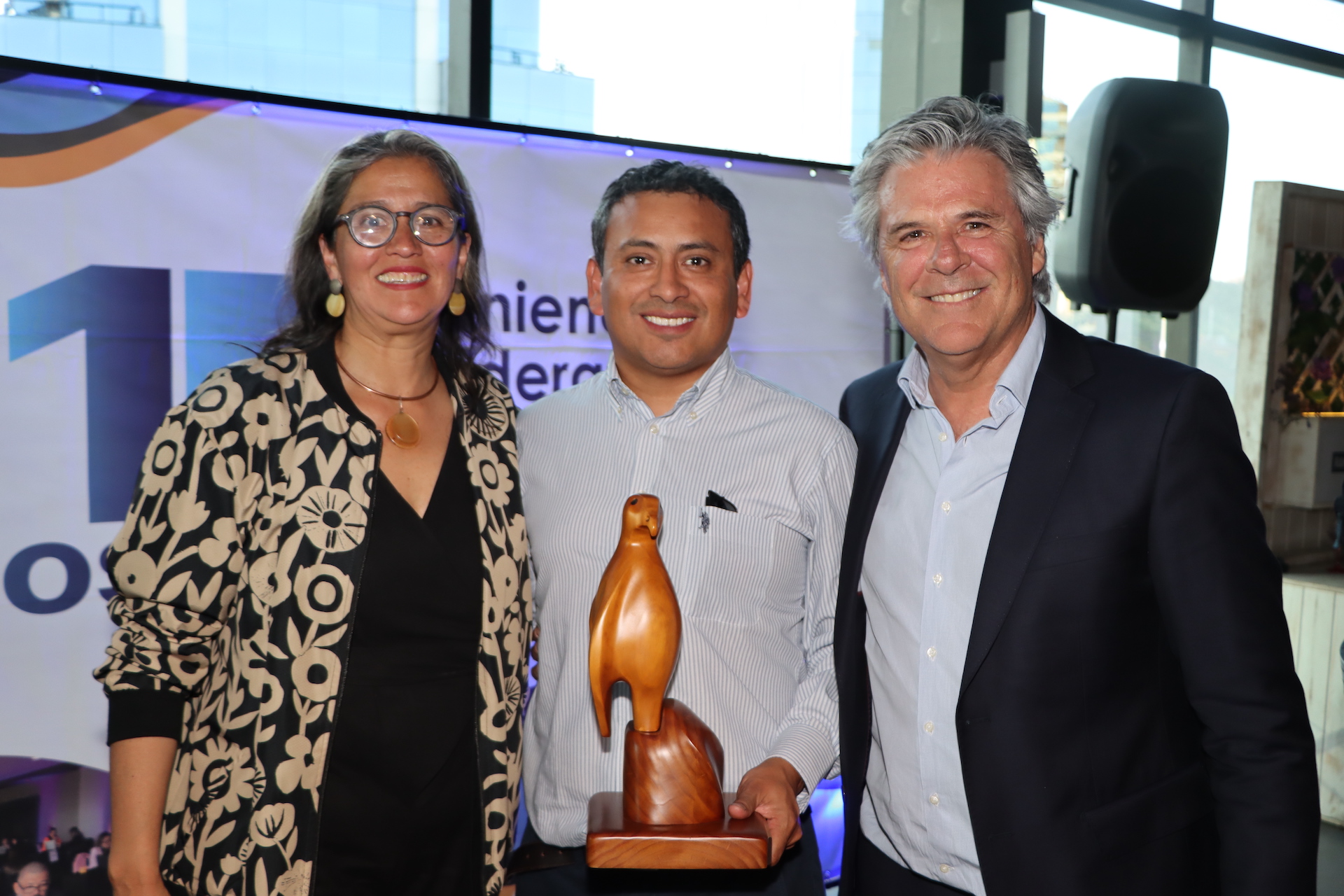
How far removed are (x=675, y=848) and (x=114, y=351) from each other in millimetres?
1963

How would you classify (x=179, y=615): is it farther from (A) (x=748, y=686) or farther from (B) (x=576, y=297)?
(B) (x=576, y=297)

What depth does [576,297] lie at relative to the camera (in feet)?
10.1

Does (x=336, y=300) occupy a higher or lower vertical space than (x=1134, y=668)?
higher

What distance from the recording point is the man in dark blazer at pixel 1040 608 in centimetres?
142

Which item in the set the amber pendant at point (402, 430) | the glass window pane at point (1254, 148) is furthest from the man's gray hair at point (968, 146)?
the glass window pane at point (1254, 148)

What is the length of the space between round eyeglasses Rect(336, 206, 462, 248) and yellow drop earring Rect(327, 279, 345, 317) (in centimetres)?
11

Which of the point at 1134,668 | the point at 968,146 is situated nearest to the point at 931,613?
the point at 1134,668

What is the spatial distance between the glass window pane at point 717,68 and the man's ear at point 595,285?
204cm

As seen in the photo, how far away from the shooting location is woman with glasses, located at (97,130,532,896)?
5.15 feet

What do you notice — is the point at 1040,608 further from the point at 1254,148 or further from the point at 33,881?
the point at 1254,148

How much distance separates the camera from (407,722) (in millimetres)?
1637

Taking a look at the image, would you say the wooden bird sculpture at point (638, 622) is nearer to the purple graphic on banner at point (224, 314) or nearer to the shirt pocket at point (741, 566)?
the shirt pocket at point (741, 566)

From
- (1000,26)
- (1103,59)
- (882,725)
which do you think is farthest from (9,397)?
(1103,59)

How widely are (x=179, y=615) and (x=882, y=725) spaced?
3.88ft
